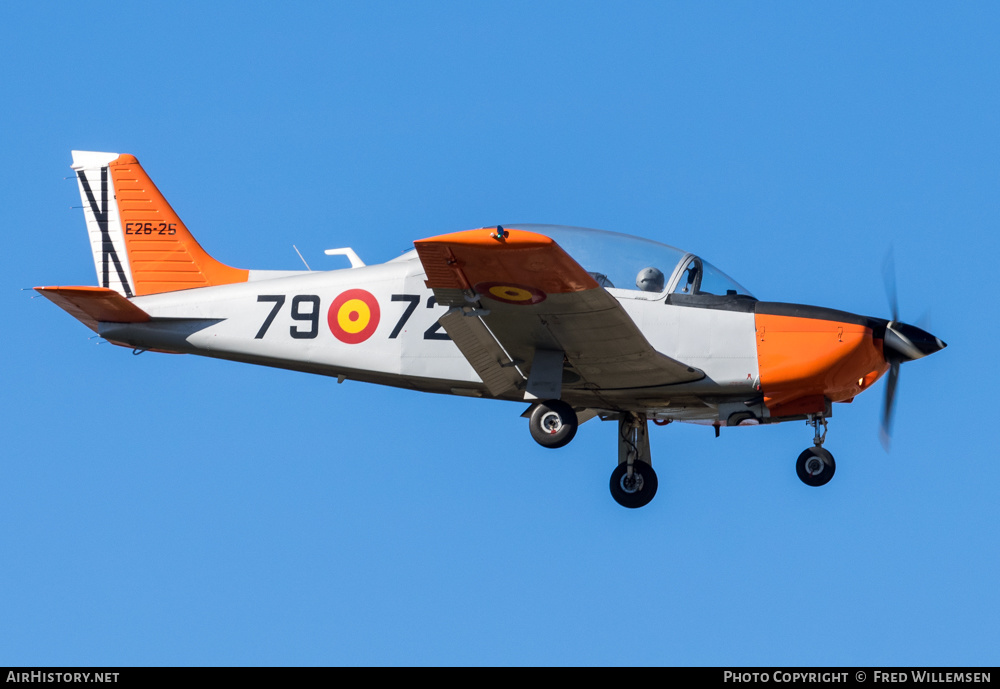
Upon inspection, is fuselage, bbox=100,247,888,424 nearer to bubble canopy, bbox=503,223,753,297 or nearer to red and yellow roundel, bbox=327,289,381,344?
red and yellow roundel, bbox=327,289,381,344

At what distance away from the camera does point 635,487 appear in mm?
15742

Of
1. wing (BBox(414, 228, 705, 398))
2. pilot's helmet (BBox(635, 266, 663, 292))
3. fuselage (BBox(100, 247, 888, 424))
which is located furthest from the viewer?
pilot's helmet (BBox(635, 266, 663, 292))

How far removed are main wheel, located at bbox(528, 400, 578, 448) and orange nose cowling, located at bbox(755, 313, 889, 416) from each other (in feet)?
7.20

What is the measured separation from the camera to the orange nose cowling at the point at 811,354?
1412 cm

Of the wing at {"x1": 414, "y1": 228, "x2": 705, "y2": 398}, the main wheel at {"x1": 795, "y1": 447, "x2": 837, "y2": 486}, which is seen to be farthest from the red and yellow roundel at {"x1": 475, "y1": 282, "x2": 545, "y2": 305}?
the main wheel at {"x1": 795, "y1": 447, "x2": 837, "y2": 486}

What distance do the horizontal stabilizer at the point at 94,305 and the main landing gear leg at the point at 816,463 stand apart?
8027mm

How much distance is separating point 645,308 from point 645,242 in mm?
774

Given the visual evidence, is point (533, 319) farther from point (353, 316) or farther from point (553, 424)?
point (353, 316)

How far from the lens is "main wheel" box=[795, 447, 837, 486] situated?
14586 millimetres

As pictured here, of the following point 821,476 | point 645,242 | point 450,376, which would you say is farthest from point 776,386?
point 450,376

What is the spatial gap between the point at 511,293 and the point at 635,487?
375 cm

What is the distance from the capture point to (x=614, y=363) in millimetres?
14383
